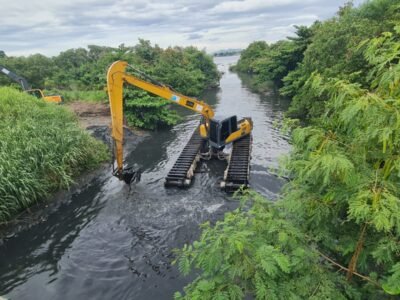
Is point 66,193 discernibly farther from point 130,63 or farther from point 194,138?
point 130,63

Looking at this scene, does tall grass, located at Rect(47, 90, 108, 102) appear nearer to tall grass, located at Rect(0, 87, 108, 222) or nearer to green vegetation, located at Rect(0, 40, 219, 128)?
green vegetation, located at Rect(0, 40, 219, 128)

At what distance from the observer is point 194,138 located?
1623cm

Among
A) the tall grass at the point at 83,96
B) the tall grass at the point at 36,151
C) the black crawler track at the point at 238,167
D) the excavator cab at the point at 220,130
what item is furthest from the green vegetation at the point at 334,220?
the tall grass at the point at 83,96

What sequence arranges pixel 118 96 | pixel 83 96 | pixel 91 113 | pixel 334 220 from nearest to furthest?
pixel 334 220 → pixel 118 96 → pixel 91 113 → pixel 83 96

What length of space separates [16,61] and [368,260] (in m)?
38.7

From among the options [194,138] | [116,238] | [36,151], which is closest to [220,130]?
[194,138]

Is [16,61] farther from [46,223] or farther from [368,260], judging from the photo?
[368,260]

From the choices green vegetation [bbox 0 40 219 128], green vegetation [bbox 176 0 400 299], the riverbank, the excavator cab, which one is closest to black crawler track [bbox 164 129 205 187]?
the excavator cab

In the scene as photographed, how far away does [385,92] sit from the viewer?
3.00 meters

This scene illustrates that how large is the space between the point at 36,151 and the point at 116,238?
466 cm

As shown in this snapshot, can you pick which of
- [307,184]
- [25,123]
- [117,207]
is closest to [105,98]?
[25,123]

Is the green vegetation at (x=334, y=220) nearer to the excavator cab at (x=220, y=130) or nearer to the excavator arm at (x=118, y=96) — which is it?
the excavator arm at (x=118, y=96)

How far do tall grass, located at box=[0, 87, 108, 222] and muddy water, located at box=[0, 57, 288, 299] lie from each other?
902 mm

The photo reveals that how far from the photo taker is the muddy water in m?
7.55
